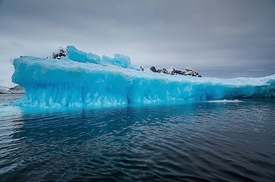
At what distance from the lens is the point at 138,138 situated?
6570 millimetres

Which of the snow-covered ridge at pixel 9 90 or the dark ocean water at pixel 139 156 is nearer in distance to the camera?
the dark ocean water at pixel 139 156

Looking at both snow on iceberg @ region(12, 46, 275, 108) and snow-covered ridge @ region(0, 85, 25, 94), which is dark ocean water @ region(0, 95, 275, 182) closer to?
snow on iceberg @ region(12, 46, 275, 108)

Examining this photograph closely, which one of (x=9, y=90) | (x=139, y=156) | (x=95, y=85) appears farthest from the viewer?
(x=9, y=90)

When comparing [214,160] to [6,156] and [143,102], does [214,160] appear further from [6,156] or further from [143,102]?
[143,102]

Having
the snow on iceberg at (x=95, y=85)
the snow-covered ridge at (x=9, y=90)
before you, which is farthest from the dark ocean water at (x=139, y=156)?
the snow-covered ridge at (x=9, y=90)

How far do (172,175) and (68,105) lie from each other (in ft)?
57.4

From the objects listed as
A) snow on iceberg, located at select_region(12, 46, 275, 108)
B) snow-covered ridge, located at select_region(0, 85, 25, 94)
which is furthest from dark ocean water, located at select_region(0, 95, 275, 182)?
snow-covered ridge, located at select_region(0, 85, 25, 94)

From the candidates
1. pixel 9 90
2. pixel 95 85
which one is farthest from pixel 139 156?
pixel 9 90

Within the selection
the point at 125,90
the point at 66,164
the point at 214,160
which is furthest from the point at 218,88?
the point at 66,164

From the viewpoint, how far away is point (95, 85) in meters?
19.7

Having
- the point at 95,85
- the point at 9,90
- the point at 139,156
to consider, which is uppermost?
the point at 95,85

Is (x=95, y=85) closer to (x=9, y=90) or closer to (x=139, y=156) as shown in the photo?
(x=139, y=156)

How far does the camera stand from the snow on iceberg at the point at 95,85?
1672 cm

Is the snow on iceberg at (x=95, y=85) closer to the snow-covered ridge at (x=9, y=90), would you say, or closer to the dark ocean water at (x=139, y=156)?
the dark ocean water at (x=139, y=156)
